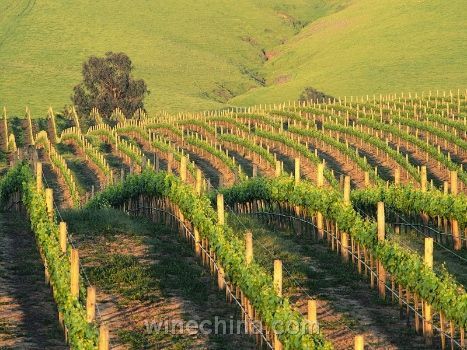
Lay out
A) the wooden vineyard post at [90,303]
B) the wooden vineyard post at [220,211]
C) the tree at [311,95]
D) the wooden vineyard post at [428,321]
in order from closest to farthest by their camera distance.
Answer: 1. the wooden vineyard post at [90,303]
2. the wooden vineyard post at [428,321]
3. the wooden vineyard post at [220,211]
4. the tree at [311,95]

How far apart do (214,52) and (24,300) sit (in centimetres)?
15762

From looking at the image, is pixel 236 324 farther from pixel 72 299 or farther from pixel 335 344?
pixel 72 299

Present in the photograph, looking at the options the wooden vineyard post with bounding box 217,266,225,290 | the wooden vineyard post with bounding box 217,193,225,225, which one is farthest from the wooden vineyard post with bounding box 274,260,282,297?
the wooden vineyard post with bounding box 217,193,225,225

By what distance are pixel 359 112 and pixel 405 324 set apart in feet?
209

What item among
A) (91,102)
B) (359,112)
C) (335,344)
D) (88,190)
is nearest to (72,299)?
(335,344)

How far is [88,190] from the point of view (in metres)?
64.4

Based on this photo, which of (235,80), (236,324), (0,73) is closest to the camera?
(236,324)

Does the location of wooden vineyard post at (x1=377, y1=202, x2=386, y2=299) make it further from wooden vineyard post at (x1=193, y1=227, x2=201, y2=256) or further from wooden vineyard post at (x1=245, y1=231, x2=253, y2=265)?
wooden vineyard post at (x1=193, y1=227, x2=201, y2=256)

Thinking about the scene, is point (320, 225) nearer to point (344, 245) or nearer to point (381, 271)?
point (344, 245)

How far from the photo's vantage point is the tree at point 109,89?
12581 cm

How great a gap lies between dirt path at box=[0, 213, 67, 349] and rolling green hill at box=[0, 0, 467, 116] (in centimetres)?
9500

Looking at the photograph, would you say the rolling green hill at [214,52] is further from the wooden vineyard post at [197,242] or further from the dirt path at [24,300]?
the wooden vineyard post at [197,242]

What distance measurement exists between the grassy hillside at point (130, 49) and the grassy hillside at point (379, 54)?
6077 mm

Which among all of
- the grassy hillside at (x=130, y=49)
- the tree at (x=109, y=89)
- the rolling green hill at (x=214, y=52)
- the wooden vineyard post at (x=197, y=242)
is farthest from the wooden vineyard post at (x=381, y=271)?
the grassy hillside at (x=130, y=49)
